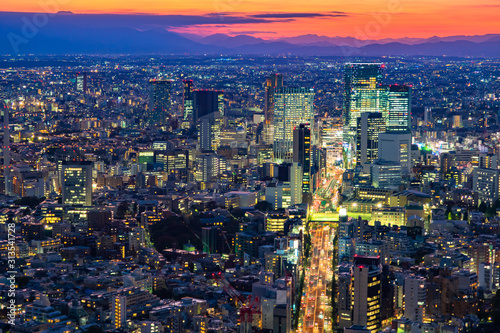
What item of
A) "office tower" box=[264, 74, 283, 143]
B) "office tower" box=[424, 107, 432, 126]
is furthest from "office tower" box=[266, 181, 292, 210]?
"office tower" box=[424, 107, 432, 126]

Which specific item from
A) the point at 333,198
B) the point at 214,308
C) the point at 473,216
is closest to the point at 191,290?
the point at 214,308

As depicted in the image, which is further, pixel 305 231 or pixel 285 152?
pixel 285 152

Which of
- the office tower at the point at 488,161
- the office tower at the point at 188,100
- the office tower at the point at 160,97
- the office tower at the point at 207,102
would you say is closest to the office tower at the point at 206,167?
the office tower at the point at 488,161

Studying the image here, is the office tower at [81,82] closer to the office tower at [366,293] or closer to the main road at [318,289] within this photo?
the main road at [318,289]

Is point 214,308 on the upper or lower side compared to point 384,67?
lower

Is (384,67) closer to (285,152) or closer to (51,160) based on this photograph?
(285,152)

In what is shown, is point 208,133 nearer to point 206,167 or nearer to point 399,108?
point 206,167
